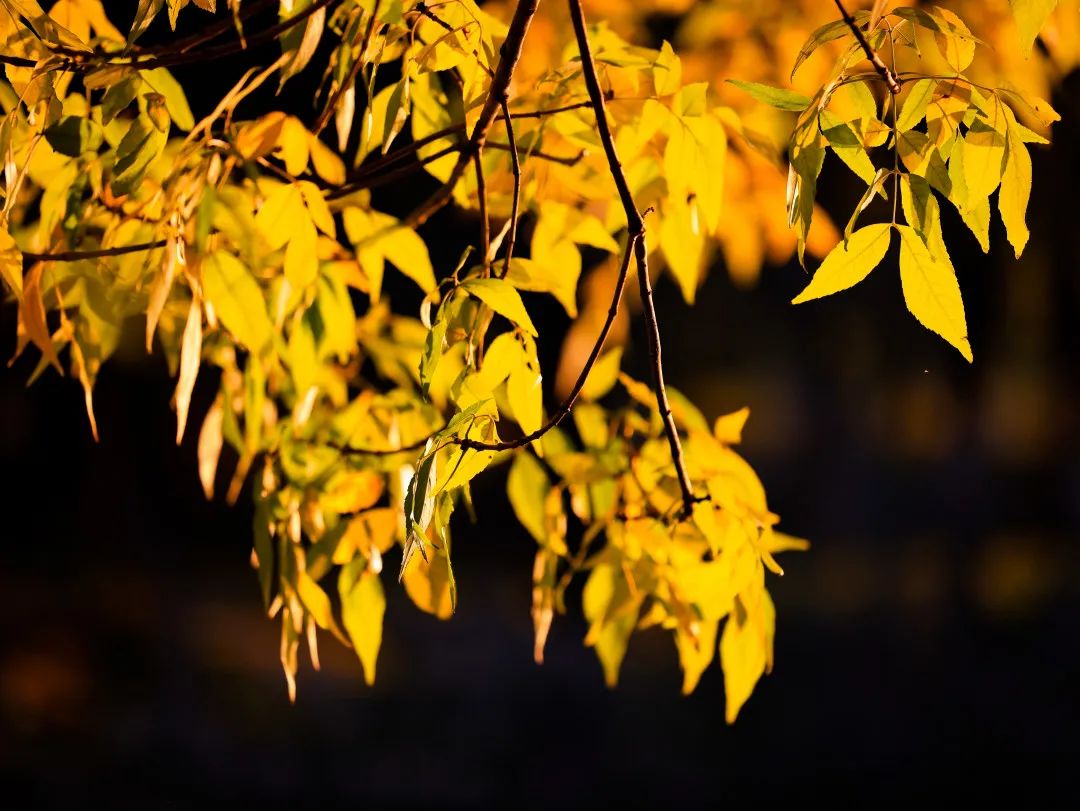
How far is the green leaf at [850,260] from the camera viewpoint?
61 centimetres

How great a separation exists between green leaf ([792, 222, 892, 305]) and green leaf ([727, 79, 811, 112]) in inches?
3.6

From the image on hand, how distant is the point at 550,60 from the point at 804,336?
8.22ft

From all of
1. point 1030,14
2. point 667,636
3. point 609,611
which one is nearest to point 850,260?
point 1030,14

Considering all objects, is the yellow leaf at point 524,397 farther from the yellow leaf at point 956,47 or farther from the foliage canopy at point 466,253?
the yellow leaf at point 956,47

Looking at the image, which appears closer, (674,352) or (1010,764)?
(1010,764)

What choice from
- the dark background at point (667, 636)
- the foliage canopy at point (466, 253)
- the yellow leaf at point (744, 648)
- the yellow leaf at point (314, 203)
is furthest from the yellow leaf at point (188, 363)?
the dark background at point (667, 636)

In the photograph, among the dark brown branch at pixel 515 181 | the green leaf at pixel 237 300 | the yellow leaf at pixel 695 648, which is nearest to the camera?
the dark brown branch at pixel 515 181

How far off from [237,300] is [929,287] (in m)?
0.48

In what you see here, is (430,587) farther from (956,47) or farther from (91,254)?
(956,47)

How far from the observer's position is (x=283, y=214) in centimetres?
84

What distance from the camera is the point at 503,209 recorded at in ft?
3.18

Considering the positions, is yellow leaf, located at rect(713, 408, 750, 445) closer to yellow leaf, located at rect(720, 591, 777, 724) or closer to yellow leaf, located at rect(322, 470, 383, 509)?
yellow leaf, located at rect(720, 591, 777, 724)

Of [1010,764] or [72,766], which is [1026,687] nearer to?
[1010,764]

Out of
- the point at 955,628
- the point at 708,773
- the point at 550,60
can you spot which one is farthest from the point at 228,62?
the point at 955,628
